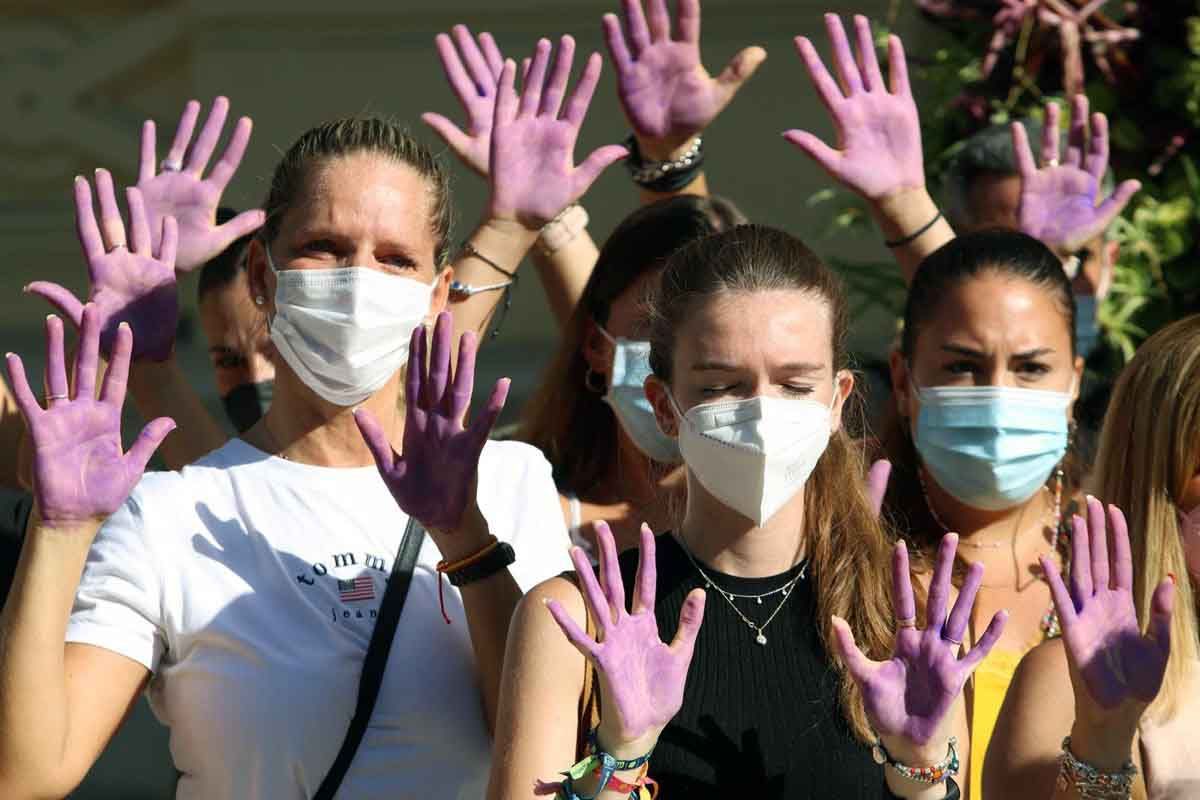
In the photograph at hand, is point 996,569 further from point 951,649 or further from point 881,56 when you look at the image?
point 881,56

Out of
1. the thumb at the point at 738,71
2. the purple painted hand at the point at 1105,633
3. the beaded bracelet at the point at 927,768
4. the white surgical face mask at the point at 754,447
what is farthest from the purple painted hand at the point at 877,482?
the thumb at the point at 738,71

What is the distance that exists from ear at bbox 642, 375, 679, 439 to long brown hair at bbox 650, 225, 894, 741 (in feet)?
0.06

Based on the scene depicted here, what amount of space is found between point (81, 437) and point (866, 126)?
1.95 meters

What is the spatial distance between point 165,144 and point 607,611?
5.15 meters

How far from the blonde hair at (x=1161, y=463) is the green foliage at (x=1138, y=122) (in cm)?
203

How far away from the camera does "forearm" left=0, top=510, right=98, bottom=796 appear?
2.68 meters

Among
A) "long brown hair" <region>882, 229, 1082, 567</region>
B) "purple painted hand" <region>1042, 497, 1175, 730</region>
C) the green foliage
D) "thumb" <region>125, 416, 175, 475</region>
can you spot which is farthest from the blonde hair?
the green foliage

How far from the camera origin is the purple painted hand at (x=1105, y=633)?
2.70 m

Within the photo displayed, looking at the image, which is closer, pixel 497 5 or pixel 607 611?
pixel 607 611

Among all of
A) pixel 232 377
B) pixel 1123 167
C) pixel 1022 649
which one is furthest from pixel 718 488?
pixel 1123 167

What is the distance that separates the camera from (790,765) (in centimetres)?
279

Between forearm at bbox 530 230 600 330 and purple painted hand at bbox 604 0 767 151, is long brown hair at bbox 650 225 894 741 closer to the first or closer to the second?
purple painted hand at bbox 604 0 767 151

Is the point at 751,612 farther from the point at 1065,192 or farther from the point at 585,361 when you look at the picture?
the point at 1065,192

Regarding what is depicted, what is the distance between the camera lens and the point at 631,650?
263cm
